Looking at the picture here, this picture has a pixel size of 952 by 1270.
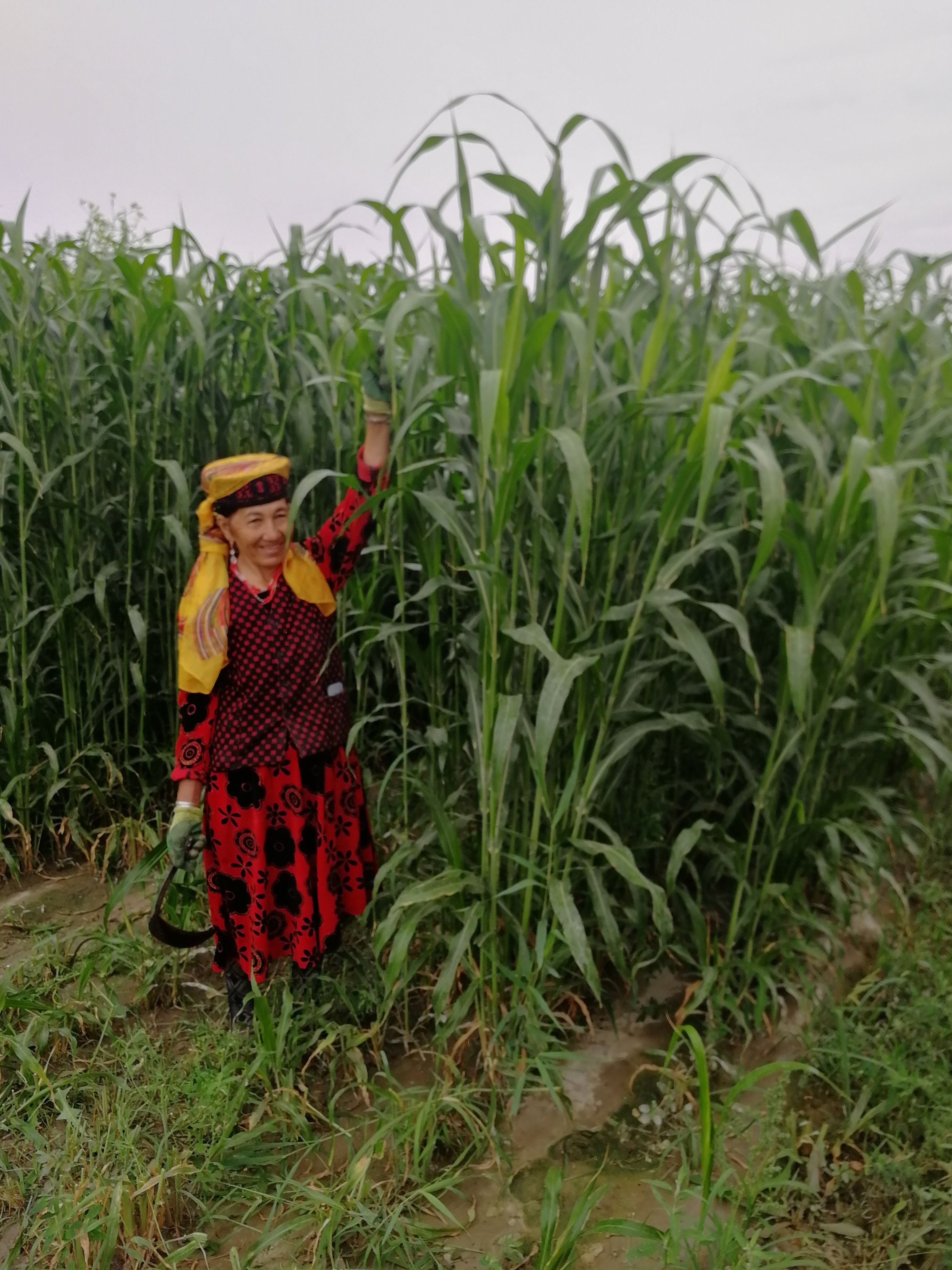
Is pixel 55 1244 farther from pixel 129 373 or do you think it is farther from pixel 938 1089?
pixel 129 373

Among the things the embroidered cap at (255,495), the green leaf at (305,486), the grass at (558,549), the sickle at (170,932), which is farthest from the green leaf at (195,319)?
the sickle at (170,932)

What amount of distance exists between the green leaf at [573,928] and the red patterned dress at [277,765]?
55cm

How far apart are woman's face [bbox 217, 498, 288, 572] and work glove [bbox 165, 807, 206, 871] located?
1.69ft

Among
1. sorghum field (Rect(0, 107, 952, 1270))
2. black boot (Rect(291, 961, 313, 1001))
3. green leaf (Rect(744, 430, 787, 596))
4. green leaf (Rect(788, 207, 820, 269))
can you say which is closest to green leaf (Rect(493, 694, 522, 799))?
sorghum field (Rect(0, 107, 952, 1270))

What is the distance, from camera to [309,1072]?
69.8 inches

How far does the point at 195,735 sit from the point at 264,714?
14cm

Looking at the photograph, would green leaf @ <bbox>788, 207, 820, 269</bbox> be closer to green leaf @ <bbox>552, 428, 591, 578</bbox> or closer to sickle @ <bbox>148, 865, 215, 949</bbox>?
green leaf @ <bbox>552, 428, 591, 578</bbox>

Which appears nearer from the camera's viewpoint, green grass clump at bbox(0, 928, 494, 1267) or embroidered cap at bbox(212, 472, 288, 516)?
green grass clump at bbox(0, 928, 494, 1267)

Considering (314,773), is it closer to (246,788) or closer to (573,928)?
(246,788)

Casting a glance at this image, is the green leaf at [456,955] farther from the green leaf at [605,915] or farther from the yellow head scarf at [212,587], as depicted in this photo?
the yellow head scarf at [212,587]

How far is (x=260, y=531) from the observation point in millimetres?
1665

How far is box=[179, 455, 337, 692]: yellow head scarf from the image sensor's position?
1641mm

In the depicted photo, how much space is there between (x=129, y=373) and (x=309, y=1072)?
5.66 ft

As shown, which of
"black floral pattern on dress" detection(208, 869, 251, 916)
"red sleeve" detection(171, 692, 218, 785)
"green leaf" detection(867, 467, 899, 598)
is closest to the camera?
"green leaf" detection(867, 467, 899, 598)
